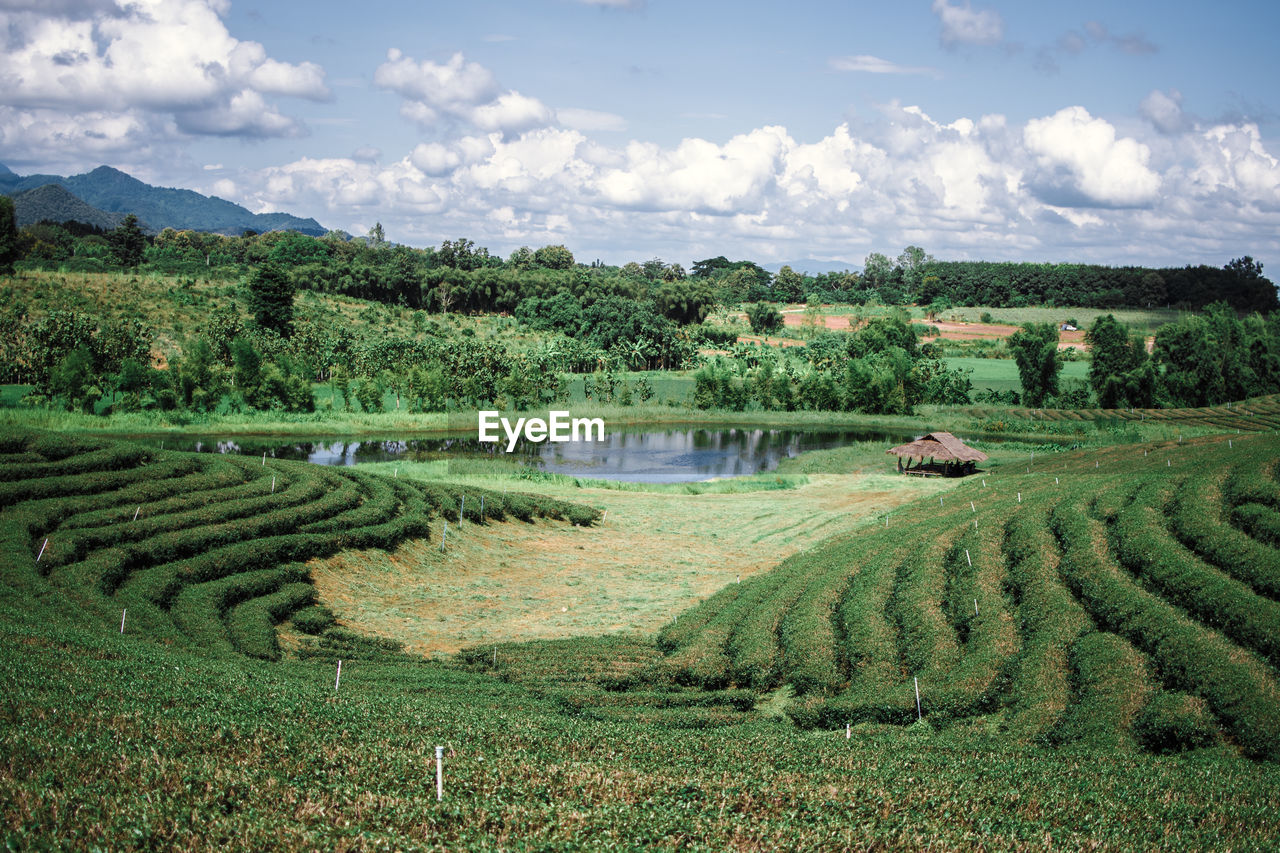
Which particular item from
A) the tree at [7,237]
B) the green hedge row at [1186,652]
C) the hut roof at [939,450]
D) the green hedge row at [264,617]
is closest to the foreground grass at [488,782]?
the green hedge row at [1186,652]

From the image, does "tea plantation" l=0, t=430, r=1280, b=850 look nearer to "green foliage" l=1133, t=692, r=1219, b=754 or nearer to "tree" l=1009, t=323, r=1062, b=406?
"green foliage" l=1133, t=692, r=1219, b=754

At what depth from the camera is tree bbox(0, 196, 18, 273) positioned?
314 feet

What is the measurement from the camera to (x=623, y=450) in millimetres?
74125

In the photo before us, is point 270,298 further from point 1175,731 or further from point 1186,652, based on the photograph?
point 1175,731

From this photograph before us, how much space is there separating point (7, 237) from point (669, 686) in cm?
10997

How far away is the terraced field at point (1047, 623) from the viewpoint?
17.8 meters

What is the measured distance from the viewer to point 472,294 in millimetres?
151375

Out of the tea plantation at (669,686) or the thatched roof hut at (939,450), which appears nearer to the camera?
the tea plantation at (669,686)

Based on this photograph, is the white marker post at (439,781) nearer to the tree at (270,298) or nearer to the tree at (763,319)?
the tree at (270,298)

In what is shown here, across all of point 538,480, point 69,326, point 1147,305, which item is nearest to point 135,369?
point 69,326

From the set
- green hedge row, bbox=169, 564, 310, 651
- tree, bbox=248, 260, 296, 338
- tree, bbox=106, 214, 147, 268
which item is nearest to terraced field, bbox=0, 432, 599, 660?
green hedge row, bbox=169, 564, 310, 651

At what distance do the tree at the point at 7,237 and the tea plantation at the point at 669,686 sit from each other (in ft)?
265

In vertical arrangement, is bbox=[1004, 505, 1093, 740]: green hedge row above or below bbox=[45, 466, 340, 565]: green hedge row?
below

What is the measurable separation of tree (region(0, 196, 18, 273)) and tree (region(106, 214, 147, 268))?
34189 millimetres
